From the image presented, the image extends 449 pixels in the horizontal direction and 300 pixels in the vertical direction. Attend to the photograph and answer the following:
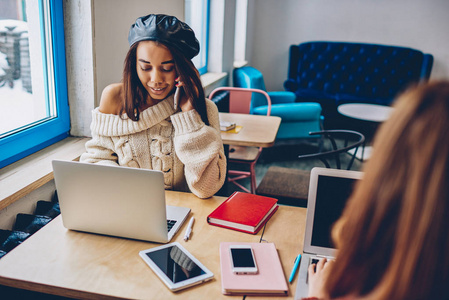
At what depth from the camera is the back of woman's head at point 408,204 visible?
52 centimetres

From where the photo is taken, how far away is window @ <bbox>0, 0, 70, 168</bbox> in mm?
1672

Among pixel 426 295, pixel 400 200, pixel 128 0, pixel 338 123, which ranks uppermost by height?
pixel 128 0

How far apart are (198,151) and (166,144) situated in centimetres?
16

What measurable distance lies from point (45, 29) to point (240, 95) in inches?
71.6

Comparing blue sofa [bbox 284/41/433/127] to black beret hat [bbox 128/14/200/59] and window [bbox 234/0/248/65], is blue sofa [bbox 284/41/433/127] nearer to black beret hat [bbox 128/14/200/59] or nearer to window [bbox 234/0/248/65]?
window [bbox 234/0/248/65]

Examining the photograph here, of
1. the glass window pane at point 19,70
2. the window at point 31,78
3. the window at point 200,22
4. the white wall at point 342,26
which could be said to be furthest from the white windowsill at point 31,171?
the white wall at point 342,26

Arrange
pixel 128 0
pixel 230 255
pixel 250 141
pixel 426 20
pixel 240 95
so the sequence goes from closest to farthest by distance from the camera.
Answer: pixel 230 255, pixel 128 0, pixel 250 141, pixel 240 95, pixel 426 20

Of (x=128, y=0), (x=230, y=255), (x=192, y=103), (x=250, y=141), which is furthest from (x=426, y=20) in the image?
(x=230, y=255)

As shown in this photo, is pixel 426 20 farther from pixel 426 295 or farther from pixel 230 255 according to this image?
pixel 426 295

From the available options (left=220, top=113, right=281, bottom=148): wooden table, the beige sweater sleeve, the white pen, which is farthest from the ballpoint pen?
(left=220, top=113, right=281, bottom=148): wooden table

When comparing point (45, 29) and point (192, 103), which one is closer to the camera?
point (192, 103)

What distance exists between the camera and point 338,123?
201 inches

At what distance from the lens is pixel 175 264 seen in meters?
1.12

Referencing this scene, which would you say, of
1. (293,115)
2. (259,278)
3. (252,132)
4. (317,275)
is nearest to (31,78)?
(252,132)
